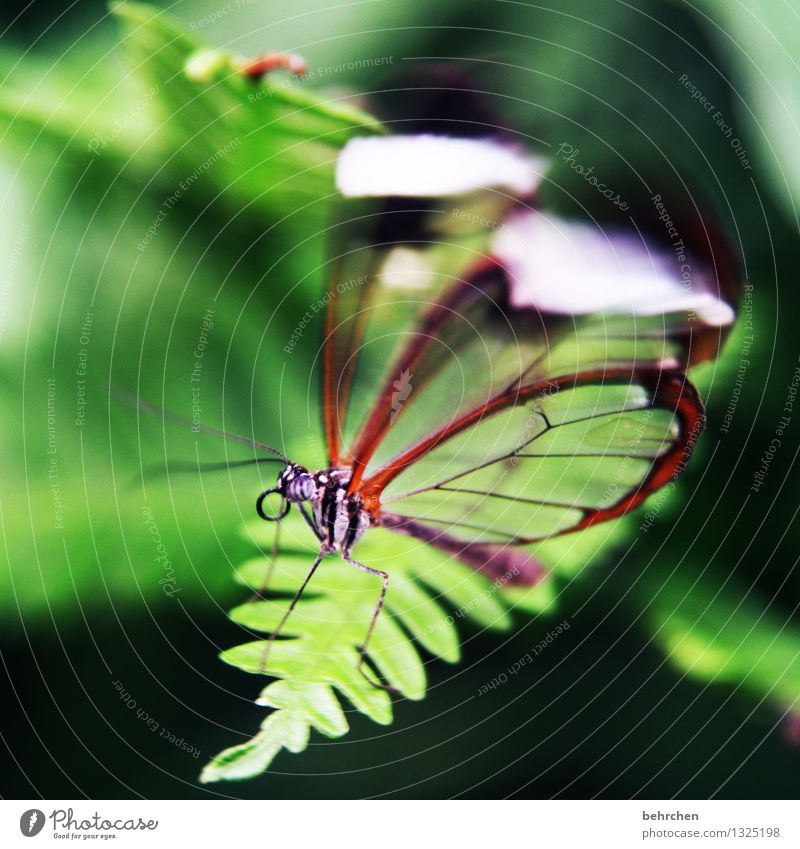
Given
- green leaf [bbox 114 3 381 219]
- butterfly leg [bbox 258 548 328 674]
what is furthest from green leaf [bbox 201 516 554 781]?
green leaf [bbox 114 3 381 219]

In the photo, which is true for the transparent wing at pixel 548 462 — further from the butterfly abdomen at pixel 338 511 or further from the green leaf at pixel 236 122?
the green leaf at pixel 236 122

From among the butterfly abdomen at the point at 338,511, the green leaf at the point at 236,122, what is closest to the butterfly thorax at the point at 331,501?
the butterfly abdomen at the point at 338,511

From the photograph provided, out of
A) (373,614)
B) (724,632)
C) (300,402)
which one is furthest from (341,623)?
(724,632)

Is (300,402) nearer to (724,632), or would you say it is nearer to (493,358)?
(493,358)

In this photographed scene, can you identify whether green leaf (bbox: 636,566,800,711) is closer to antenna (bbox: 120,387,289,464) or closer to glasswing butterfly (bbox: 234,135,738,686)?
glasswing butterfly (bbox: 234,135,738,686)
